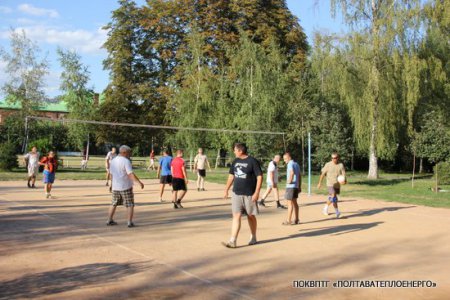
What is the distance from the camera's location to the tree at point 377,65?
1166 inches

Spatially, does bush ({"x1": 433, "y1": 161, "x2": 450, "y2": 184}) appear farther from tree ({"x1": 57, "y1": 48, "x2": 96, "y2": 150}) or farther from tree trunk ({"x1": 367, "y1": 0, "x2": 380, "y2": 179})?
tree ({"x1": 57, "y1": 48, "x2": 96, "y2": 150})

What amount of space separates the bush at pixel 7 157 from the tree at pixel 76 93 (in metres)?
19.8

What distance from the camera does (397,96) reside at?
30422 millimetres

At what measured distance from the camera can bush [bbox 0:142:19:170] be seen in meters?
30.0

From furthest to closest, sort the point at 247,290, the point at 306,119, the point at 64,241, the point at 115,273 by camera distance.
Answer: the point at 306,119 → the point at 64,241 → the point at 115,273 → the point at 247,290

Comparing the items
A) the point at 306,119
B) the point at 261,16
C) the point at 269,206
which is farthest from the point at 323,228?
the point at 261,16

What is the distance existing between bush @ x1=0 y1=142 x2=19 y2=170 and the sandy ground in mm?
18057

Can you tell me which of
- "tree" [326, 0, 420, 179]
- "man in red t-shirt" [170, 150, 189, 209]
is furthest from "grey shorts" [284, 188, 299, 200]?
"tree" [326, 0, 420, 179]

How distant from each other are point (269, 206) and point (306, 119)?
65.5 feet

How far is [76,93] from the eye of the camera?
52.1 meters

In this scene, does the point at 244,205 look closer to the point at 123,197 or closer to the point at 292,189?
the point at 292,189

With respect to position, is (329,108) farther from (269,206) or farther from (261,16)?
(269,206)

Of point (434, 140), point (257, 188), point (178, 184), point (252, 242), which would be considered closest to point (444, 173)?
point (434, 140)

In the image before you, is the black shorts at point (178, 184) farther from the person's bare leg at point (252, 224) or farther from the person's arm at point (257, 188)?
the person's arm at point (257, 188)
